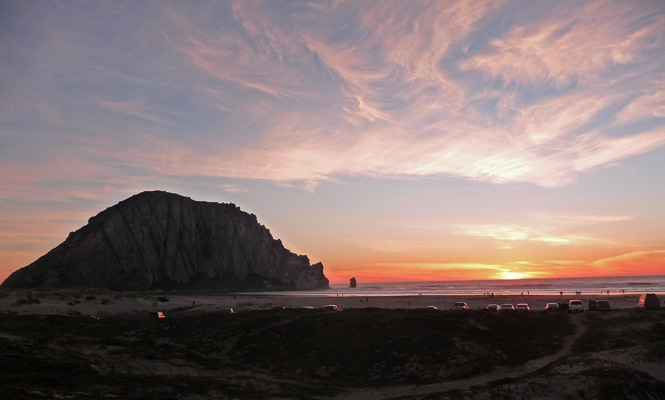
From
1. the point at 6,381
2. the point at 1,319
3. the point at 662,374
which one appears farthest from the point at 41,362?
the point at 662,374

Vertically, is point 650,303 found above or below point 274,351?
above

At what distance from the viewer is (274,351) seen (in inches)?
1905

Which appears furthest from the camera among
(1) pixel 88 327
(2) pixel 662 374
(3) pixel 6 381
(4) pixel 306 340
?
(1) pixel 88 327

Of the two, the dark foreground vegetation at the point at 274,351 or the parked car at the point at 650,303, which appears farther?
the parked car at the point at 650,303

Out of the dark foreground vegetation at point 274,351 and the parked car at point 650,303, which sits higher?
the parked car at point 650,303

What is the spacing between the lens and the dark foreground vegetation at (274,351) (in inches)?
1230

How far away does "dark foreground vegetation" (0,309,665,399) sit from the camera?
103 feet

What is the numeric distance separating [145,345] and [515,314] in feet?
151

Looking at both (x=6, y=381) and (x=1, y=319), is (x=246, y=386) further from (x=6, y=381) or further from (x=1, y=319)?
(x=1, y=319)

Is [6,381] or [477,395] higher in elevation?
[6,381]

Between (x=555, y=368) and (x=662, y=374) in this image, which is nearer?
(x=662, y=374)

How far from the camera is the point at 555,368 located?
110ft

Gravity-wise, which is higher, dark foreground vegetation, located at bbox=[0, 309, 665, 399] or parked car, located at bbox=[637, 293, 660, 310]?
parked car, located at bbox=[637, 293, 660, 310]

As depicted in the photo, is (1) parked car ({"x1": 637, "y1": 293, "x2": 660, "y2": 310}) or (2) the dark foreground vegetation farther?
(1) parked car ({"x1": 637, "y1": 293, "x2": 660, "y2": 310})
